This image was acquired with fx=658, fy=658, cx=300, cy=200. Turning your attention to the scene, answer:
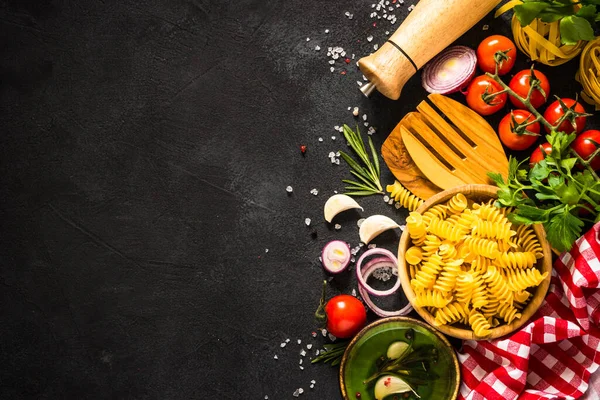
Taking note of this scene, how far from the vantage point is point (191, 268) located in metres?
3.33

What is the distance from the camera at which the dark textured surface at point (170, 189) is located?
3.29 meters

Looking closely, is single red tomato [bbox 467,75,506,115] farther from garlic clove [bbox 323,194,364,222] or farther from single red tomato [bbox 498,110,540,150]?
garlic clove [bbox 323,194,364,222]

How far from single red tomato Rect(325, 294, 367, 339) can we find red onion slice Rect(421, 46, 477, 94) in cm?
109

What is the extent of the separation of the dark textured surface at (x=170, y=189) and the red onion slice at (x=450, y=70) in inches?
4.4

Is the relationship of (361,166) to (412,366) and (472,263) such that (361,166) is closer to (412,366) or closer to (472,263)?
(472,263)

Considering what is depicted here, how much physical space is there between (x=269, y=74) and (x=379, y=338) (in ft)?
4.61

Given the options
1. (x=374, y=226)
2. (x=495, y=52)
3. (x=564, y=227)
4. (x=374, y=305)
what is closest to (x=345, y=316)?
(x=374, y=305)

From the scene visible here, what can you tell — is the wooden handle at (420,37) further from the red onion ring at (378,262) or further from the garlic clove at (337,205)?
the red onion ring at (378,262)

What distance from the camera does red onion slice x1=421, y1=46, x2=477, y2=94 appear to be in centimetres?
314

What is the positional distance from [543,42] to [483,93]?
351 millimetres

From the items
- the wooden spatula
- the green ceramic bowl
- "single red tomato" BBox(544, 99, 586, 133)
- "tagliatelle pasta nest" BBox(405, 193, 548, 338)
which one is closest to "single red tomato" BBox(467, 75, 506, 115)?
the wooden spatula

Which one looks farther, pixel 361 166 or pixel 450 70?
pixel 361 166

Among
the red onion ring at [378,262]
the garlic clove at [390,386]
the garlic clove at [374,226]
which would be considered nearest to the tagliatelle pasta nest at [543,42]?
the garlic clove at [374,226]

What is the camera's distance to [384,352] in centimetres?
314
